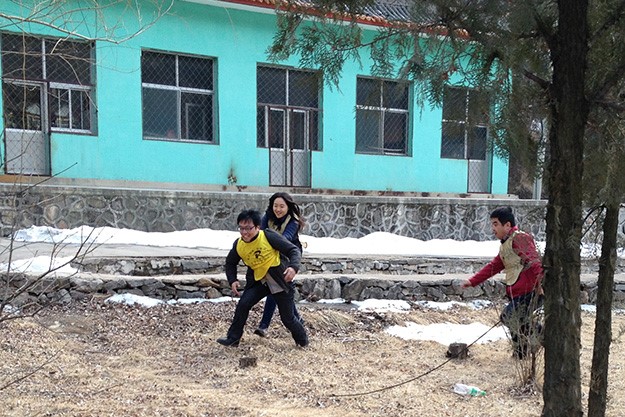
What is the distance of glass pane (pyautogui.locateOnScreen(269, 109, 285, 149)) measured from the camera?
1332 centimetres

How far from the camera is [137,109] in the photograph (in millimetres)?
Result: 11594

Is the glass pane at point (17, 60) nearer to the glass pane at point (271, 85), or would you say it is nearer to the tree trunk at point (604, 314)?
the glass pane at point (271, 85)

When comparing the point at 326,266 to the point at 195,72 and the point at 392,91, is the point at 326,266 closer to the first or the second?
the point at 195,72

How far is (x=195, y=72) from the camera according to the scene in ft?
40.5

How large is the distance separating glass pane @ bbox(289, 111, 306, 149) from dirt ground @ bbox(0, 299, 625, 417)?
7198 millimetres

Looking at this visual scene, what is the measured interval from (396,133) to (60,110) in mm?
7571

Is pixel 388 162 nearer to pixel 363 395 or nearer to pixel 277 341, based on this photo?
pixel 277 341

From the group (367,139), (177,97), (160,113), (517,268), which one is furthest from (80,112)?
(517,268)

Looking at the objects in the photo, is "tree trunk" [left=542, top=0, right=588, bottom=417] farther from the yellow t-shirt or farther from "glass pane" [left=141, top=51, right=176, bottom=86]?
"glass pane" [left=141, top=51, right=176, bottom=86]

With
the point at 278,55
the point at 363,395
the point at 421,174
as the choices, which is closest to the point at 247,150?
the point at 421,174

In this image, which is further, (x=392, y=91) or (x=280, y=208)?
(x=280, y=208)

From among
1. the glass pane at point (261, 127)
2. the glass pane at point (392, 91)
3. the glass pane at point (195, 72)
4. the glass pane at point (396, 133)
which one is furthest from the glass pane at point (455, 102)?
the glass pane at point (396, 133)

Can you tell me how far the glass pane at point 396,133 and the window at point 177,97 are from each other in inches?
171

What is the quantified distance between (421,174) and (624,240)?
35.3 feet
